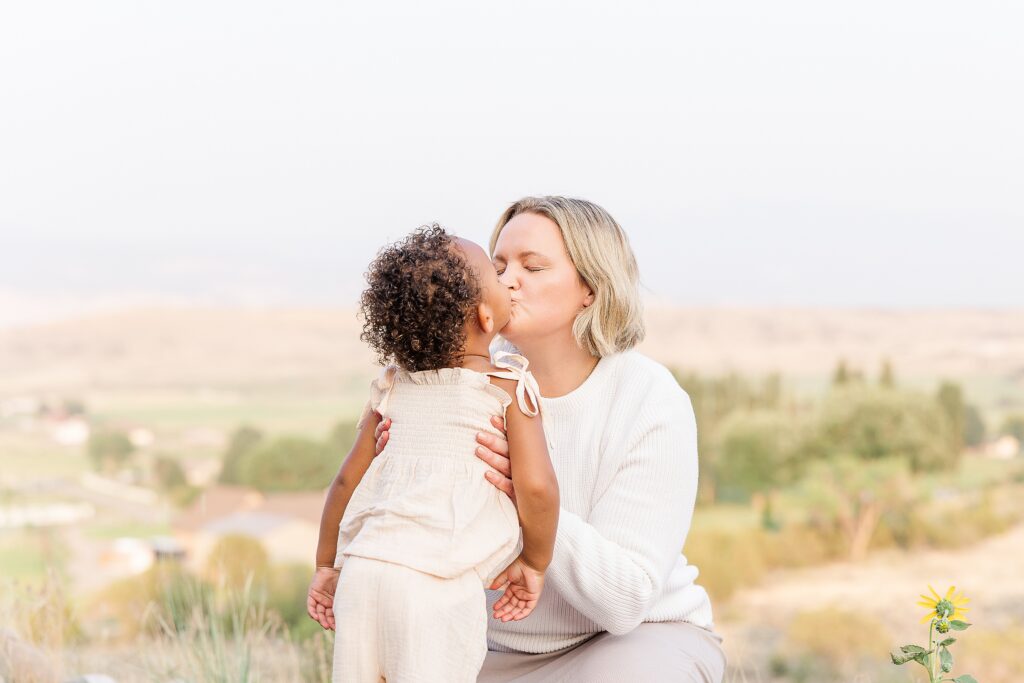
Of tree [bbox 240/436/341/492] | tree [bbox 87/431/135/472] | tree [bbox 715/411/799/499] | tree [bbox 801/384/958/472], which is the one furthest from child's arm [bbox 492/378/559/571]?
tree [bbox 87/431/135/472]

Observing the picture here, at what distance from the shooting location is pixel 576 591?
2490mm

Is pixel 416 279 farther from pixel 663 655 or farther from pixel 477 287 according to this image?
pixel 663 655

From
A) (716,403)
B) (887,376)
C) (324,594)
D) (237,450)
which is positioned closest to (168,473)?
(237,450)

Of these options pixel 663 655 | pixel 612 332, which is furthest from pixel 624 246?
pixel 663 655

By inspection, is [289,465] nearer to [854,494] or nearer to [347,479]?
[854,494]

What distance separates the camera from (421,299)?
6.79ft

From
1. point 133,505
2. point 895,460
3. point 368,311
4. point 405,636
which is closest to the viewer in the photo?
point 405,636

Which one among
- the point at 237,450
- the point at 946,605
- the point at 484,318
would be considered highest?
the point at 484,318

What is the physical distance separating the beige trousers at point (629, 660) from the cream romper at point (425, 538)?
20.8 inches

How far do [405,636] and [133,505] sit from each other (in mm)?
12432

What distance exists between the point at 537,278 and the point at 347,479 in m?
0.76

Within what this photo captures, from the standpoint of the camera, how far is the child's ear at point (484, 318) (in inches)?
85.1

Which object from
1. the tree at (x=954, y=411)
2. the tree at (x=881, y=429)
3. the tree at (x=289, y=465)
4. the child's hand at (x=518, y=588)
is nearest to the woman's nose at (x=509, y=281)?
the child's hand at (x=518, y=588)

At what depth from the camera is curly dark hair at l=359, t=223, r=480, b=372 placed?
6.81 ft
